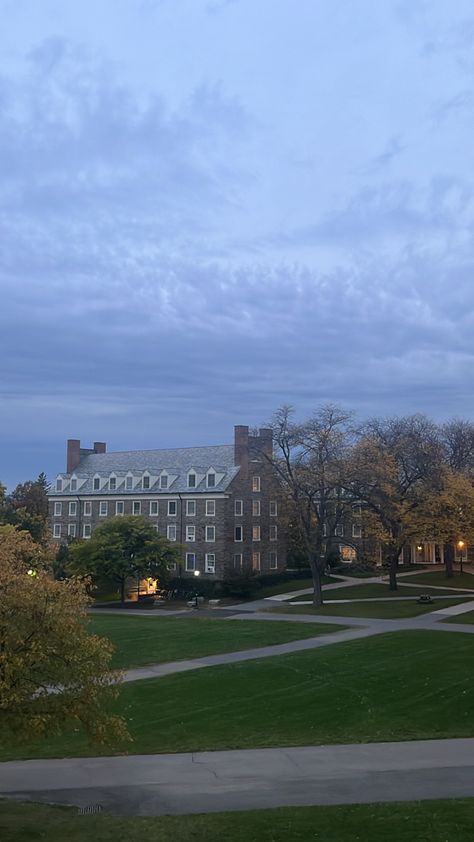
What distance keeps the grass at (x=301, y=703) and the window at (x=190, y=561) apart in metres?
39.0

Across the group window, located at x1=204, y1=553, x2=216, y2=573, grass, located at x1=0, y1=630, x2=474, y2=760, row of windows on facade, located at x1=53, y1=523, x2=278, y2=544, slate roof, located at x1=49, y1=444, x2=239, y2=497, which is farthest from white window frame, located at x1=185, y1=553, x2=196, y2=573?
grass, located at x1=0, y1=630, x2=474, y2=760

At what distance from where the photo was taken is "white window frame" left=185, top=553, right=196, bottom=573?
68.9 meters

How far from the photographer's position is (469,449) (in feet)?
237

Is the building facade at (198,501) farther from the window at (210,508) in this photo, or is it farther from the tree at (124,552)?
the tree at (124,552)

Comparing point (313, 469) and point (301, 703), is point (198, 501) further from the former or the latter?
point (301, 703)

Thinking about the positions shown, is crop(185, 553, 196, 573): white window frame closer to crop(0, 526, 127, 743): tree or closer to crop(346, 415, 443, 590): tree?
crop(346, 415, 443, 590): tree

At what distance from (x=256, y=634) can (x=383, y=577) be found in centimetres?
3961

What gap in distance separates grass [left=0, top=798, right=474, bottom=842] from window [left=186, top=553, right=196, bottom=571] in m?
55.7

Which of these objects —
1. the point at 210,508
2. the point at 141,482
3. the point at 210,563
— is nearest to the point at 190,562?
the point at 210,563

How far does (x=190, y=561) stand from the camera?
227ft

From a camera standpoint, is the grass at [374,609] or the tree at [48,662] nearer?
the tree at [48,662]

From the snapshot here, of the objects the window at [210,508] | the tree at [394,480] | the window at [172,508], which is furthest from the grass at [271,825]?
the window at [172,508]

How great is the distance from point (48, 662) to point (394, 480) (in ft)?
160

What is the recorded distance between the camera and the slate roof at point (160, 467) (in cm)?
7100
